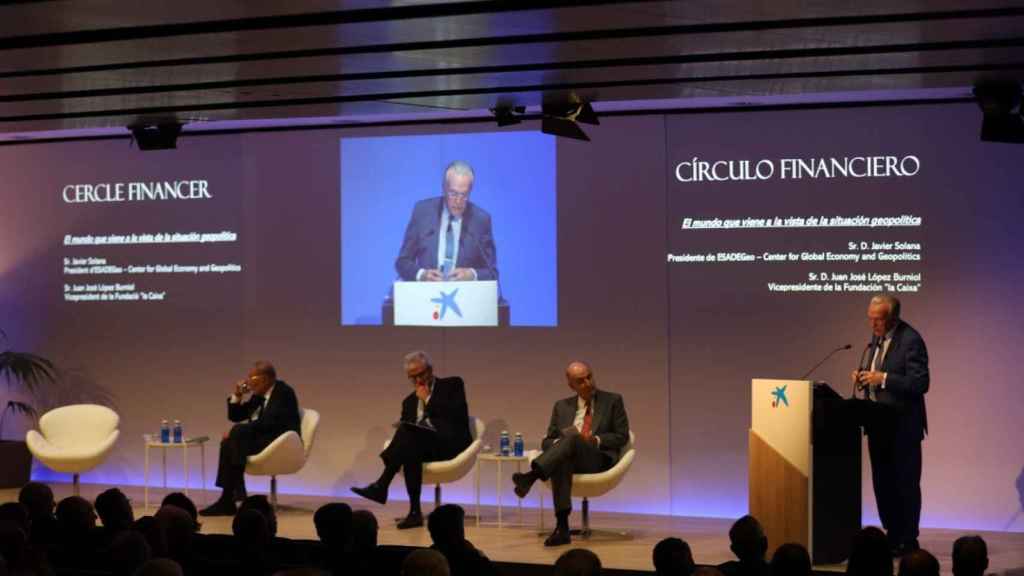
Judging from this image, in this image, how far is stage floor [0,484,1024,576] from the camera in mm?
8195

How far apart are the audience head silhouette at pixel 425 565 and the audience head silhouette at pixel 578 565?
31 centimetres

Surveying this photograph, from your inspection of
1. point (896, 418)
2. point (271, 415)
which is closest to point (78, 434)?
point (271, 415)

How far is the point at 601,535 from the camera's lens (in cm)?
907

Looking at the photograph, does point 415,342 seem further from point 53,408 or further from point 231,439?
point 53,408

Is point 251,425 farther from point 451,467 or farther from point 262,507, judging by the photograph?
point 262,507

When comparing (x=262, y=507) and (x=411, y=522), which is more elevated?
(x=262, y=507)

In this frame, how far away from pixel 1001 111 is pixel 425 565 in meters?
5.63

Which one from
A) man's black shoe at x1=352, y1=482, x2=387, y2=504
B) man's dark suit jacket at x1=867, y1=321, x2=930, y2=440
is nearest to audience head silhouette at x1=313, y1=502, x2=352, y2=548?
man's dark suit jacket at x1=867, y1=321, x2=930, y2=440

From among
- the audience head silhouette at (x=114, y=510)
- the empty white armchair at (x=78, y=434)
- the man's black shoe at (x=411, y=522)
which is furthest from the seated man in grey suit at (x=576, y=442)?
the audience head silhouette at (x=114, y=510)

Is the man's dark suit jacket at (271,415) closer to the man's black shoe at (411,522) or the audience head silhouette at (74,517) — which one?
the man's black shoe at (411,522)

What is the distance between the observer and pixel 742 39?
681 centimetres

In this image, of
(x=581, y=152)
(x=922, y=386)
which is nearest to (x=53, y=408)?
(x=581, y=152)

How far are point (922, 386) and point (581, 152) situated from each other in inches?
132

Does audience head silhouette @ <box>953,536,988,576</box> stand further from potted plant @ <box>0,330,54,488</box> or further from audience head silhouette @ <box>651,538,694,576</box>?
potted plant @ <box>0,330,54,488</box>
